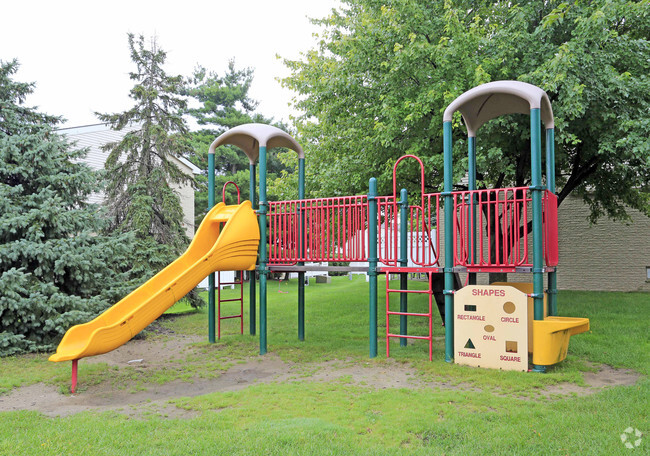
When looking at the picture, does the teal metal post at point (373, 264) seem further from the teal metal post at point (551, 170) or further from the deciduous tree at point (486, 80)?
the deciduous tree at point (486, 80)

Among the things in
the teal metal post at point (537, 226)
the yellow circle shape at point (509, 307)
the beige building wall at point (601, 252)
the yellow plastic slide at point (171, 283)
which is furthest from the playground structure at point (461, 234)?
the beige building wall at point (601, 252)

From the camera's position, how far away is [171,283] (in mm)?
7113

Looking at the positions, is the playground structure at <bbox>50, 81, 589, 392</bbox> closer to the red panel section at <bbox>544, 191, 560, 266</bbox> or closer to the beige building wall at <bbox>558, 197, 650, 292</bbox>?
the red panel section at <bbox>544, 191, 560, 266</bbox>

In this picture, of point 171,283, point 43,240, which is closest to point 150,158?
point 43,240

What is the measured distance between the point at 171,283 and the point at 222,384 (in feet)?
5.36

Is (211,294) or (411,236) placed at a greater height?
(411,236)

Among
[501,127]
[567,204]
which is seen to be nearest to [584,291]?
[567,204]

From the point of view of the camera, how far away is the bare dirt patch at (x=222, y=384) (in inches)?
217

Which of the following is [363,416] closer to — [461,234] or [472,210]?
[461,234]

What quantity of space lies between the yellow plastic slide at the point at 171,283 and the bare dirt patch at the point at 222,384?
21.5 inches

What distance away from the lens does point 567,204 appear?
720 inches

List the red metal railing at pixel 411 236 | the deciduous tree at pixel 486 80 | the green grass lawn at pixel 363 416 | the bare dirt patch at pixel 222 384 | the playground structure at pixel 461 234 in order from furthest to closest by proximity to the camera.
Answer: the deciduous tree at pixel 486 80 < the red metal railing at pixel 411 236 < the playground structure at pixel 461 234 < the bare dirt patch at pixel 222 384 < the green grass lawn at pixel 363 416

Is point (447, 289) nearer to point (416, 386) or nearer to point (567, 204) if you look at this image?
point (416, 386)

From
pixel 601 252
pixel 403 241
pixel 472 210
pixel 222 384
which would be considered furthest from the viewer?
pixel 601 252
